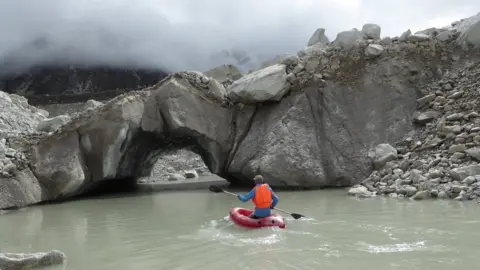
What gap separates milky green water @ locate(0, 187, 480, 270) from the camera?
6.37 m

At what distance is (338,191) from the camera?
15.6 meters

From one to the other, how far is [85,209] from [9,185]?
257cm

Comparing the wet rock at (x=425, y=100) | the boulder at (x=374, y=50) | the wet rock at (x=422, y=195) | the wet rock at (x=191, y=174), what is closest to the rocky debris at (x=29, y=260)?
the wet rock at (x=422, y=195)

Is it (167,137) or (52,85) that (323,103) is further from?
(52,85)

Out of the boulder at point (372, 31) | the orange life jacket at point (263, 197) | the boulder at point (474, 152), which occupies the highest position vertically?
the boulder at point (372, 31)

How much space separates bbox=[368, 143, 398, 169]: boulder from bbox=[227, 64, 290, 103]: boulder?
13.4 ft

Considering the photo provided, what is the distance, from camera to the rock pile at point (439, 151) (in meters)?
12.0

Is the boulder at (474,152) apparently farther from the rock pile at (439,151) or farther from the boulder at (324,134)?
the boulder at (324,134)

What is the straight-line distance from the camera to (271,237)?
27.1ft

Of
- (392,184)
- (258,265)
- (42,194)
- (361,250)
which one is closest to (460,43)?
(392,184)

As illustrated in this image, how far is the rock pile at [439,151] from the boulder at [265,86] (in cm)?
416

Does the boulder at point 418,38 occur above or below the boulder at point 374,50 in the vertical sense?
above

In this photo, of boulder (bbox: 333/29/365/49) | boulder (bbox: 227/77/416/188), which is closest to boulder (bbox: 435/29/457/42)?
boulder (bbox: 227/77/416/188)

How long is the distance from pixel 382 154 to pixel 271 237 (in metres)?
8.75
